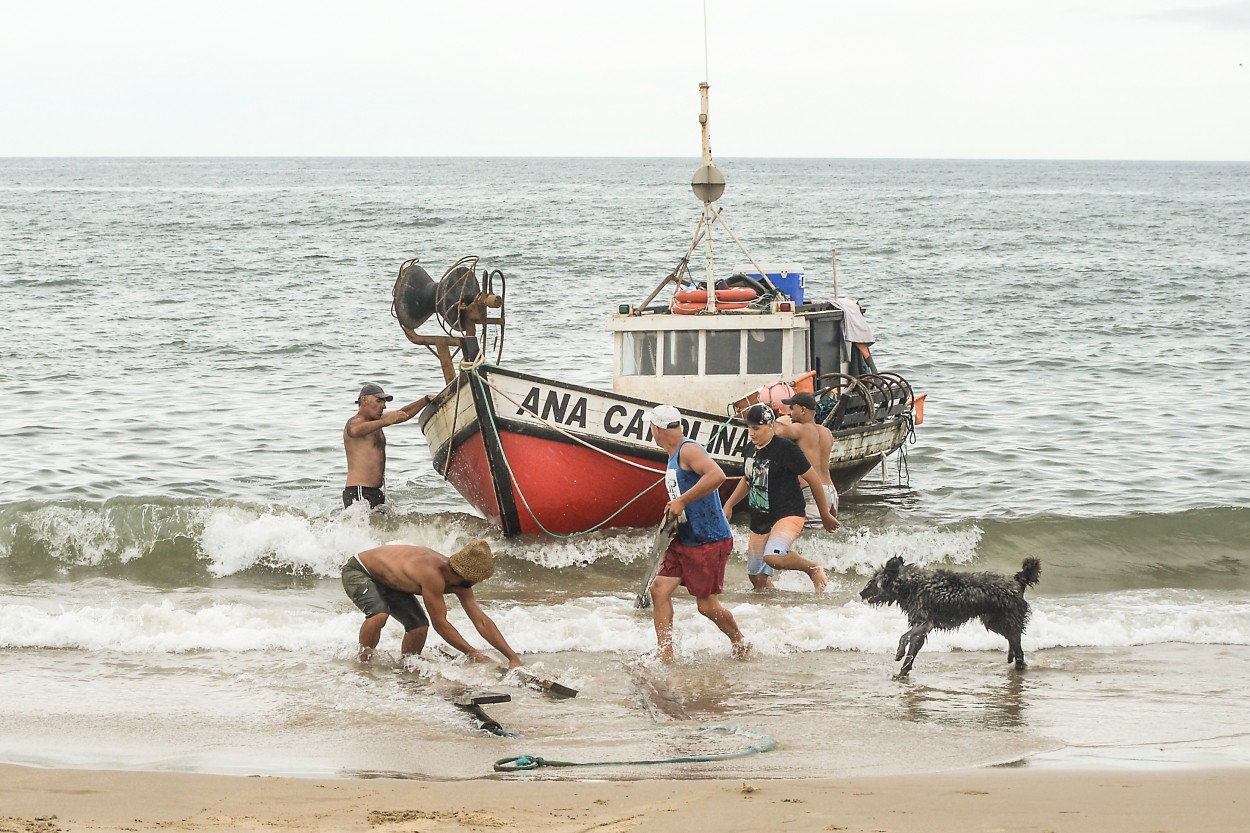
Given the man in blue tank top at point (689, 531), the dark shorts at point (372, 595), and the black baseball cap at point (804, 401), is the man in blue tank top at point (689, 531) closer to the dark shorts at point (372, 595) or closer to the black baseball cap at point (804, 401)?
the dark shorts at point (372, 595)

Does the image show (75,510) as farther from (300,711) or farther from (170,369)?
(170,369)

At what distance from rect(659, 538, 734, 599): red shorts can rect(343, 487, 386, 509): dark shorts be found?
4.91m

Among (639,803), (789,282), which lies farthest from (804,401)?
(639,803)

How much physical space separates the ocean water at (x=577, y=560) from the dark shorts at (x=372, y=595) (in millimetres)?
400

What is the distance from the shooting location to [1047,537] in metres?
13.0

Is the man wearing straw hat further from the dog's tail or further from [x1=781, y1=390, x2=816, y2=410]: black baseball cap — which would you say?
[x1=781, y1=390, x2=816, y2=410]: black baseball cap

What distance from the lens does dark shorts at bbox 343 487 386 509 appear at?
12.3m

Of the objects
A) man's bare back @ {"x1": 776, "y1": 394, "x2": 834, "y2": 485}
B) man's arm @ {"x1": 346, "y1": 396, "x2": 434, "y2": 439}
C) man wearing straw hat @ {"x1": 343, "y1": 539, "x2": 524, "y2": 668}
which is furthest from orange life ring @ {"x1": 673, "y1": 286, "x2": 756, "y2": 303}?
man wearing straw hat @ {"x1": 343, "y1": 539, "x2": 524, "y2": 668}

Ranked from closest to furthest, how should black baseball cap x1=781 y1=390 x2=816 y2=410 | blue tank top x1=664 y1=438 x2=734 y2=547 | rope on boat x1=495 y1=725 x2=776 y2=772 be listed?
rope on boat x1=495 y1=725 x2=776 y2=772, blue tank top x1=664 y1=438 x2=734 y2=547, black baseball cap x1=781 y1=390 x2=816 y2=410

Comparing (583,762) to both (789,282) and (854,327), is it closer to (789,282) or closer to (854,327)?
(854,327)

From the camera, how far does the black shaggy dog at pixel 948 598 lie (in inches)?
314

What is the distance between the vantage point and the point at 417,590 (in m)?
8.07

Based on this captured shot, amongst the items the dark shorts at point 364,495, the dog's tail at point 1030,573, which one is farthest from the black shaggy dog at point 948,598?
the dark shorts at point 364,495

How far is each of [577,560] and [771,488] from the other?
2801mm
